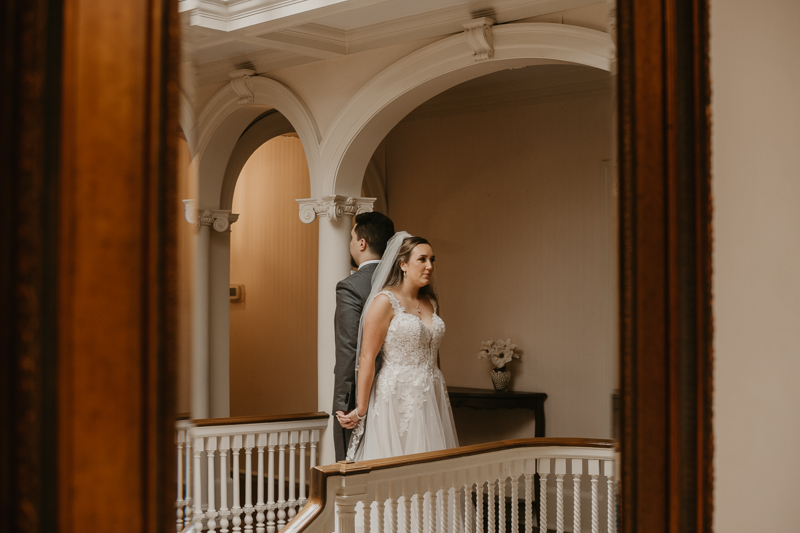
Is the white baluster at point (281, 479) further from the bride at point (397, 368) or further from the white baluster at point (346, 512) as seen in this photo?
the white baluster at point (346, 512)

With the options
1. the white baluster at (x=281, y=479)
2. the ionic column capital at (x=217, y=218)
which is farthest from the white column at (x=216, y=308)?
the white baluster at (x=281, y=479)

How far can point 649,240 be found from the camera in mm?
1664

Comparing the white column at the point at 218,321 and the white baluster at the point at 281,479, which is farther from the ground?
the white column at the point at 218,321

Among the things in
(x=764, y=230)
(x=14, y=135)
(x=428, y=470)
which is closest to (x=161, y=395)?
(x=14, y=135)

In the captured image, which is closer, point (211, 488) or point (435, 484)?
point (435, 484)

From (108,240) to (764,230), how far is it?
161 centimetres

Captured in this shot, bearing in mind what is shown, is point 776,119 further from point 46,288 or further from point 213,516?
point 213,516

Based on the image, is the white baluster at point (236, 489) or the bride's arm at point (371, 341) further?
the white baluster at point (236, 489)

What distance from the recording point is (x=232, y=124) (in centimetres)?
583

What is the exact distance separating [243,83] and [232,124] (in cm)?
48

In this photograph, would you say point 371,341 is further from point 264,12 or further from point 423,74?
point 264,12

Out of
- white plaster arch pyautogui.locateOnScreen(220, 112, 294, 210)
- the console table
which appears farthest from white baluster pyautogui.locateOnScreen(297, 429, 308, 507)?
white plaster arch pyautogui.locateOnScreen(220, 112, 294, 210)

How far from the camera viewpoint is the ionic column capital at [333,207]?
5.17m

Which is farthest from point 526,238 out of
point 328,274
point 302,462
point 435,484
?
point 435,484
